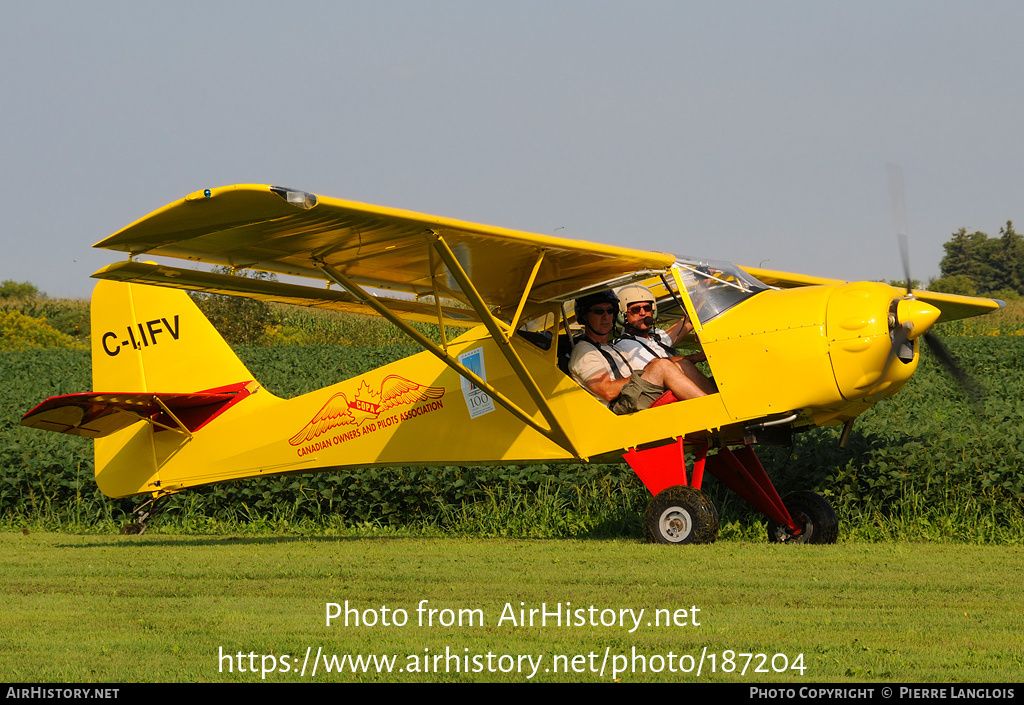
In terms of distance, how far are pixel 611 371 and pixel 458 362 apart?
57.4 inches

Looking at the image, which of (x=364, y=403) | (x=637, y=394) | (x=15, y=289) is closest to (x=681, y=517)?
(x=637, y=394)

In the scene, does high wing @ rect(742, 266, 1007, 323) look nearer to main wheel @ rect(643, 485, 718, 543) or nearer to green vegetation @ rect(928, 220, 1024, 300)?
main wheel @ rect(643, 485, 718, 543)

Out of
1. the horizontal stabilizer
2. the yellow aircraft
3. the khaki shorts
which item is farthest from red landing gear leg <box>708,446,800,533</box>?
the horizontal stabilizer

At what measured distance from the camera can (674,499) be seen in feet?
29.6

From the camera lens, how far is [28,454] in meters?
14.0

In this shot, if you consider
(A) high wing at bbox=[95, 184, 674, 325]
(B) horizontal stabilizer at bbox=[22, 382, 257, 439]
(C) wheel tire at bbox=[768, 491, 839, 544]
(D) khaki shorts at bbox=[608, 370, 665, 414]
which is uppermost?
(A) high wing at bbox=[95, 184, 674, 325]

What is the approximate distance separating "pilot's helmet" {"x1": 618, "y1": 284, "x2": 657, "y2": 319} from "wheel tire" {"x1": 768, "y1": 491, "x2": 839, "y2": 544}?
2300mm

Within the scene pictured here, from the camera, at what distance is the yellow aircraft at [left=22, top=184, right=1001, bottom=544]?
842cm

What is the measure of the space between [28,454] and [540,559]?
28.6 ft

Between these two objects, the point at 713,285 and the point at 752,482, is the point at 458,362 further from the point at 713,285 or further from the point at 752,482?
the point at 752,482

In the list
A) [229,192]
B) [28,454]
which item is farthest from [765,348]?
[28,454]

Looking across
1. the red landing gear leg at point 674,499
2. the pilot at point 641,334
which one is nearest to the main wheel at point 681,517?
the red landing gear leg at point 674,499

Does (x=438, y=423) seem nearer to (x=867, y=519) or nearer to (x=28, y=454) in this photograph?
(x=867, y=519)
